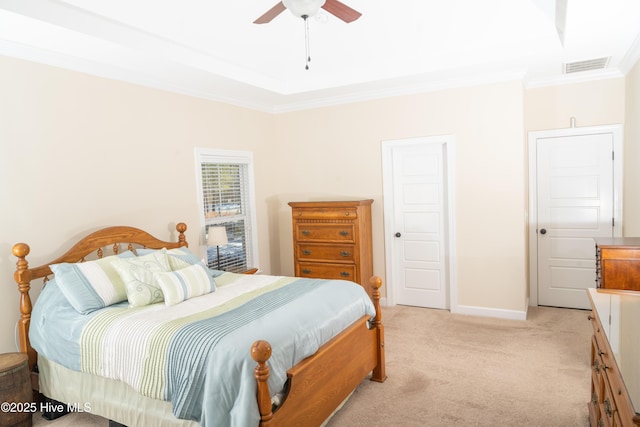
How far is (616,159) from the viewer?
455 cm

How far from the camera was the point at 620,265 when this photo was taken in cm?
302

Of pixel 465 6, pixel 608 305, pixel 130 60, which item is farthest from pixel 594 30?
pixel 130 60

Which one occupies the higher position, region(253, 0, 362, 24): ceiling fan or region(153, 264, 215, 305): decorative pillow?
region(253, 0, 362, 24): ceiling fan

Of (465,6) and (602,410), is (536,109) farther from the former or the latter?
(602,410)

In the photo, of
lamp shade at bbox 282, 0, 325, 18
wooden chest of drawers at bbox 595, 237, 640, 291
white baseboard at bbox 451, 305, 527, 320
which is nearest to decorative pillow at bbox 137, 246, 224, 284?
lamp shade at bbox 282, 0, 325, 18

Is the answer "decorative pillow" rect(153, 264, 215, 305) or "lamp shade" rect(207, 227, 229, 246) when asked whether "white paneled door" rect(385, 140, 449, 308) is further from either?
"decorative pillow" rect(153, 264, 215, 305)

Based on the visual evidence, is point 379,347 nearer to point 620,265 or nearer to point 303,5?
point 620,265

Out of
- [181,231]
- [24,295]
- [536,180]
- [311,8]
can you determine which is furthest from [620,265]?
[24,295]

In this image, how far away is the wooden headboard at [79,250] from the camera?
3.00m

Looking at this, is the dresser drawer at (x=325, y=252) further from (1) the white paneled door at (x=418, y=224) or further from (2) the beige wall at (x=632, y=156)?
(2) the beige wall at (x=632, y=156)

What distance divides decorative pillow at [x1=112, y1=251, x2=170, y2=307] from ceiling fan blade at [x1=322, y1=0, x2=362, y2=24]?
7.28 ft

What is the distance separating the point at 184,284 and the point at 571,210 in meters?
4.15

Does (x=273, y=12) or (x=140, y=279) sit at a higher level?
(x=273, y=12)

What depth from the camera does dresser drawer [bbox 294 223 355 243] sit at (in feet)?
16.3
